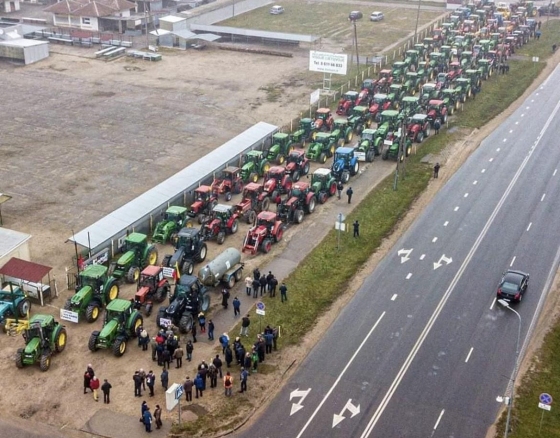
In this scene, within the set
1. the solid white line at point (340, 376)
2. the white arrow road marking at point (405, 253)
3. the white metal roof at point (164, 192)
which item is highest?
the white metal roof at point (164, 192)

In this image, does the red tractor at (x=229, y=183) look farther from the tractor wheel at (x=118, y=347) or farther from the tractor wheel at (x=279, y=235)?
the tractor wheel at (x=118, y=347)

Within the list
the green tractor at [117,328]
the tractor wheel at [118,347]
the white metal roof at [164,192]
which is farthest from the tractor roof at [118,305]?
the white metal roof at [164,192]

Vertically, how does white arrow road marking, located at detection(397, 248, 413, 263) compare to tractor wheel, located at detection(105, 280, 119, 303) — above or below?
below

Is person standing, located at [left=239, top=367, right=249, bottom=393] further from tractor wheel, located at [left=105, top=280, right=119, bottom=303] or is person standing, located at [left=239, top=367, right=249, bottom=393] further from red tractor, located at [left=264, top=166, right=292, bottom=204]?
red tractor, located at [left=264, top=166, right=292, bottom=204]

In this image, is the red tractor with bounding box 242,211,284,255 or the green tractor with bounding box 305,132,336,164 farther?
the green tractor with bounding box 305,132,336,164

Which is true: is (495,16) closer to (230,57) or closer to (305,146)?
(230,57)

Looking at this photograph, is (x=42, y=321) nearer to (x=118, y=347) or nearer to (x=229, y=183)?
(x=118, y=347)

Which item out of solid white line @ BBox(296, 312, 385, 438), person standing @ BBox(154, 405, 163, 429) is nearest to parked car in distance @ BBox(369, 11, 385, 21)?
solid white line @ BBox(296, 312, 385, 438)

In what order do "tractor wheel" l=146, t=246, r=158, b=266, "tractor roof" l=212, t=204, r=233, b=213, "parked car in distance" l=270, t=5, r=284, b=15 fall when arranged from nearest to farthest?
"tractor wheel" l=146, t=246, r=158, b=266, "tractor roof" l=212, t=204, r=233, b=213, "parked car in distance" l=270, t=5, r=284, b=15
